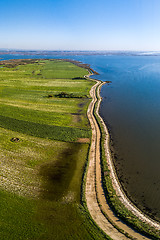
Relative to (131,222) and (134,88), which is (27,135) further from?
(134,88)

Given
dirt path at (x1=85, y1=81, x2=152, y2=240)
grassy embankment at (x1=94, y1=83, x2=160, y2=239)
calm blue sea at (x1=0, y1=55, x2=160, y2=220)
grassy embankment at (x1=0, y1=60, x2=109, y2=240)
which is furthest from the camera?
calm blue sea at (x1=0, y1=55, x2=160, y2=220)

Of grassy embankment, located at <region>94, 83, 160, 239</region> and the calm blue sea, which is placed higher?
the calm blue sea

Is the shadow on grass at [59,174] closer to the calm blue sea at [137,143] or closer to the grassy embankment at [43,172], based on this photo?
the grassy embankment at [43,172]

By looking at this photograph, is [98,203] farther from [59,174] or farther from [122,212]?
[59,174]

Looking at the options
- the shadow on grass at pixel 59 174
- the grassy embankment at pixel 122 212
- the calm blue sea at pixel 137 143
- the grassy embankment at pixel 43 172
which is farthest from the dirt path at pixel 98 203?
the calm blue sea at pixel 137 143

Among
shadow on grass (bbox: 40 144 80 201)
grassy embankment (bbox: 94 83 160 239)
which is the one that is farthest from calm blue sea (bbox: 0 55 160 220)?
shadow on grass (bbox: 40 144 80 201)

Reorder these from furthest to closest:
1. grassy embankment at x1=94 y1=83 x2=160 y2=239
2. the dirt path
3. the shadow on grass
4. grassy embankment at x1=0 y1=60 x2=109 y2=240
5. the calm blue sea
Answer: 1. the calm blue sea
2. the shadow on grass
3. grassy embankment at x1=0 y1=60 x2=109 y2=240
4. the dirt path
5. grassy embankment at x1=94 y1=83 x2=160 y2=239

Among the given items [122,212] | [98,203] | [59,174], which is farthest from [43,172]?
[122,212]

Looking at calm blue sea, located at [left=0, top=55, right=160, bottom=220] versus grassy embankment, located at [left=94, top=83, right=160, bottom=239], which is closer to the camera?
grassy embankment, located at [left=94, top=83, right=160, bottom=239]

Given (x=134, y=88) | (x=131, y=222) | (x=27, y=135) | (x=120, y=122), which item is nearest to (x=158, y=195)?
(x=131, y=222)

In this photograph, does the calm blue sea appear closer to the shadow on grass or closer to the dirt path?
the dirt path

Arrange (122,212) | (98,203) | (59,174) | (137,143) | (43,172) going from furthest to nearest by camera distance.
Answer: (137,143)
(43,172)
(59,174)
(98,203)
(122,212)
